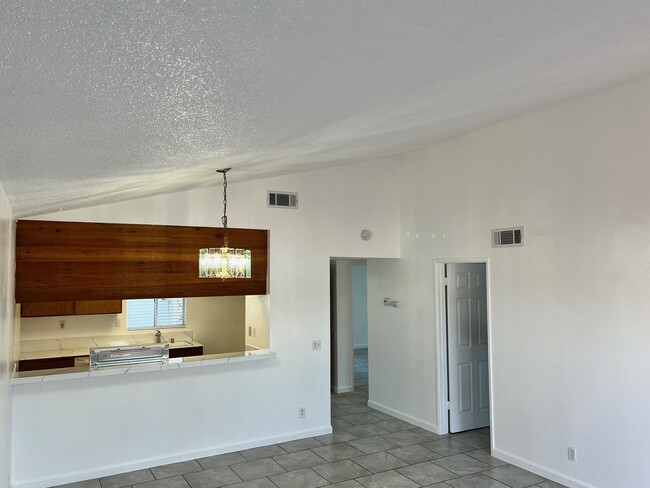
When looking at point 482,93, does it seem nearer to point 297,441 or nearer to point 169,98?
point 169,98

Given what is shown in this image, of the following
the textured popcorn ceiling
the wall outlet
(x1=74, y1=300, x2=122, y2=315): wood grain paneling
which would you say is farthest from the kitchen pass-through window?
the wall outlet

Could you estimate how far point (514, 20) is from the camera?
1.45 m

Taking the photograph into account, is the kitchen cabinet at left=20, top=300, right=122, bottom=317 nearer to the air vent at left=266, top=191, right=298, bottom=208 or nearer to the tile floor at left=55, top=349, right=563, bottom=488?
the tile floor at left=55, top=349, right=563, bottom=488

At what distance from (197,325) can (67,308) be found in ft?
6.46

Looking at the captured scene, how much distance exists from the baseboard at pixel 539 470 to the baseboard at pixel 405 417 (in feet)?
2.95

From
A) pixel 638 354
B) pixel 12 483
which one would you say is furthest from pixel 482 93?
pixel 12 483

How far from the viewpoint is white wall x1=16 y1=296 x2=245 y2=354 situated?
20.9 feet

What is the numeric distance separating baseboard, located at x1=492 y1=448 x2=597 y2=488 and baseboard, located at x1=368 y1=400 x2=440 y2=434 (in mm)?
901

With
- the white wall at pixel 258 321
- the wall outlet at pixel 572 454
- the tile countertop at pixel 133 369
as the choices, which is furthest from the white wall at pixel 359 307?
the wall outlet at pixel 572 454

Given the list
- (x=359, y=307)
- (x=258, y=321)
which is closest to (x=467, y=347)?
(x=258, y=321)

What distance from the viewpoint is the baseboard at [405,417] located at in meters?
5.76

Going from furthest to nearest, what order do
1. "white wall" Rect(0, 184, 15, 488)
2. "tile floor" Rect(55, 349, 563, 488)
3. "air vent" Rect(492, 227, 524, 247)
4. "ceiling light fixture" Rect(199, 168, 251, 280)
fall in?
"air vent" Rect(492, 227, 524, 247) → "tile floor" Rect(55, 349, 563, 488) → "ceiling light fixture" Rect(199, 168, 251, 280) → "white wall" Rect(0, 184, 15, 488)

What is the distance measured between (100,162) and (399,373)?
5.01 m

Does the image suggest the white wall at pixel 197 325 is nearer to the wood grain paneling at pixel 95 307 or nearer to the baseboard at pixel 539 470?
the wood grain paneling at pixel 95 307
